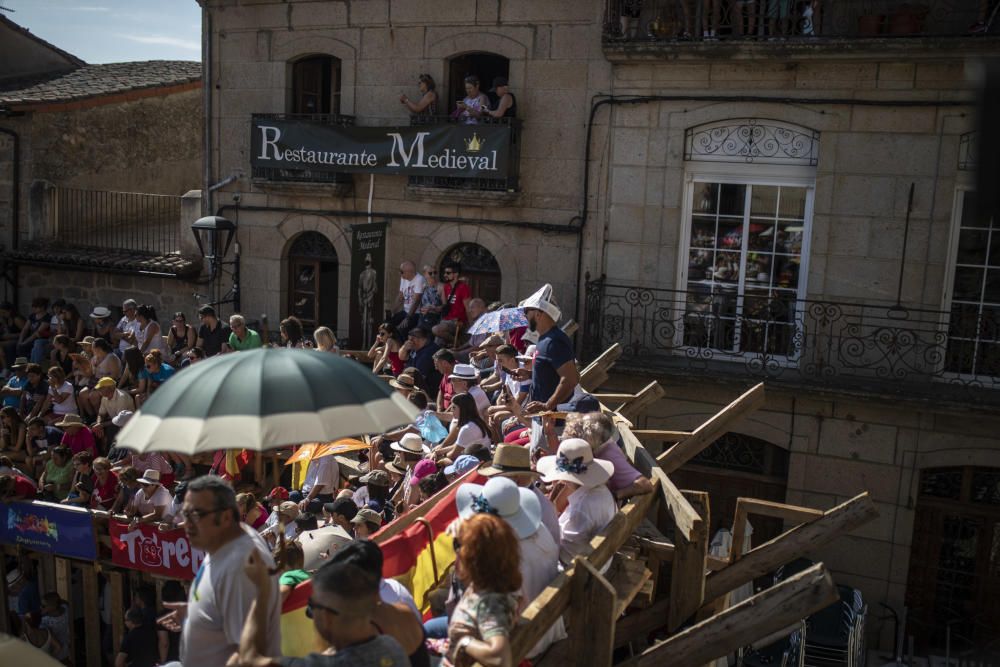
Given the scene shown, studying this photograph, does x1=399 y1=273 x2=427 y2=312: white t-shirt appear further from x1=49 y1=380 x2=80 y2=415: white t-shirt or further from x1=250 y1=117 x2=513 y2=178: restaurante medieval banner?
x1=49 y1=380 x2=80 y2=415: white t-shirt

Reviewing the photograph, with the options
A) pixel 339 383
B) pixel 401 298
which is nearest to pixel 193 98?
pixel 401 298

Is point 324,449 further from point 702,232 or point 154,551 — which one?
point 702,232

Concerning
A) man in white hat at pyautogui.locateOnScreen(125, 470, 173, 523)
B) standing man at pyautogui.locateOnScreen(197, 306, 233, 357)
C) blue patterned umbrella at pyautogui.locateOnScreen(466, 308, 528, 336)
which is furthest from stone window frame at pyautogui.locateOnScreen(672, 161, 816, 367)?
man in white hat at pyautogui.locateOnScreen(125, 470, 173, 523)

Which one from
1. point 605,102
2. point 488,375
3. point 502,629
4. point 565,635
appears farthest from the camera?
point 605,102

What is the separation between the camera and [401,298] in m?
14.0

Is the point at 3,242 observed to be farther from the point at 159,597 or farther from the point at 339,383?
the point at 339,383

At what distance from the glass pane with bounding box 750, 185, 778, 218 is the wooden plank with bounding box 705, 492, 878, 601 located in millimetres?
6687

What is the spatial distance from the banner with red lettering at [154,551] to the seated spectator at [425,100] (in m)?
7.74

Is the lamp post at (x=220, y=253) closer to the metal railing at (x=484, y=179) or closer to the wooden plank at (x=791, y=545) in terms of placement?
the metal railing at (x=484, y=179)

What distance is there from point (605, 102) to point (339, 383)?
30.8 feet

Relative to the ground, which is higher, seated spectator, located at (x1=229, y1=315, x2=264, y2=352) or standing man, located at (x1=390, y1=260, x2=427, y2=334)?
standing man, located at (x1=390, y1=260, x2=427, y2=334)

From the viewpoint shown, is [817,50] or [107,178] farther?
[107,178]

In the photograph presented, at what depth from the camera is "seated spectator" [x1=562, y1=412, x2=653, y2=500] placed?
6051mm

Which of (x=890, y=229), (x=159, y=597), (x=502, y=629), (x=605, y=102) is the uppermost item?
(x=605, y=102)
